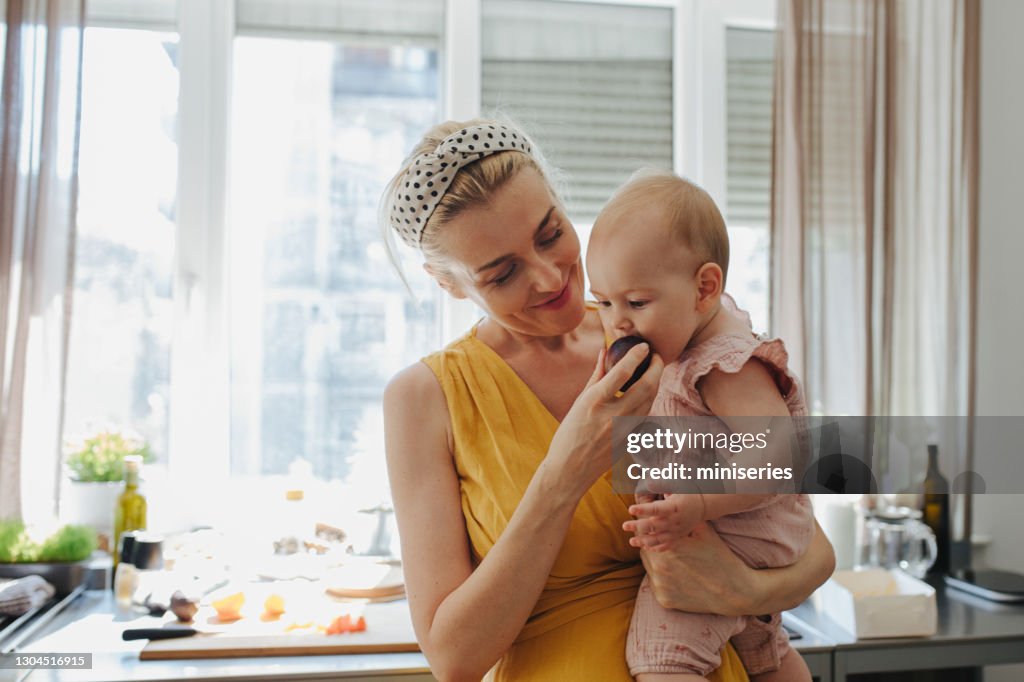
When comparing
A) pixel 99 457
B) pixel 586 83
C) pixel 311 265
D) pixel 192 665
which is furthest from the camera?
pixel 586 83

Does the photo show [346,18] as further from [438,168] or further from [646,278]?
[646,278]

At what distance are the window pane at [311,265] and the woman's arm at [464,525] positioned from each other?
49.6 inches

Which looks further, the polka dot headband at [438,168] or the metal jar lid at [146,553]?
the metal jar lid at [146,553]

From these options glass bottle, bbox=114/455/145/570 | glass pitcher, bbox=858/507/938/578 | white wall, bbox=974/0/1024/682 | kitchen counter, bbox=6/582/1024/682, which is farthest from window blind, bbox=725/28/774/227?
glass bottle, bbox=114/455/145/570

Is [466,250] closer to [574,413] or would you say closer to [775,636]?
[574,413]

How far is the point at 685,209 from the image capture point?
1.03 metres

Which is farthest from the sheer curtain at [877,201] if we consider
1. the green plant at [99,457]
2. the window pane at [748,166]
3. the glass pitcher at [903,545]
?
the green plant at [99,457]

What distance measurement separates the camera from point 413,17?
7.93ft

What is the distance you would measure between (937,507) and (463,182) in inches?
69.9

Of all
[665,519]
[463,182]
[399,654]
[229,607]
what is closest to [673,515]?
[665,519]

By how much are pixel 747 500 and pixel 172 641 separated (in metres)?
1.14

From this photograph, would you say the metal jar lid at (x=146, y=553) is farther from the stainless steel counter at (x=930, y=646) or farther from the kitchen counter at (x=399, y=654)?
the stainless steel counter at (x=930, y=646)

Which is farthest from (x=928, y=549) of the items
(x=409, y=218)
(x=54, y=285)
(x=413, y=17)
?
(x=54, y=285)

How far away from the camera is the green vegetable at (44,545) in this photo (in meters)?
1.88
